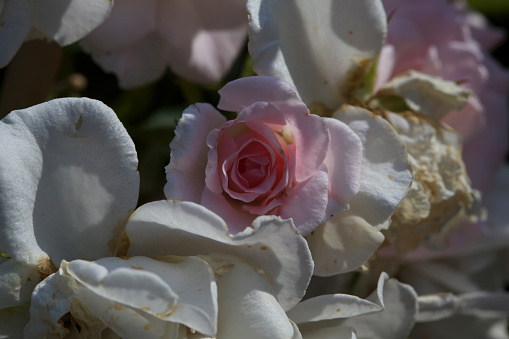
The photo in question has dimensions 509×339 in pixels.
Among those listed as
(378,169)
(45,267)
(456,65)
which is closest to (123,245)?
(45,267)

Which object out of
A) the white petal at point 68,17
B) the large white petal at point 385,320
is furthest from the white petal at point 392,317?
the white petal at point 68,17

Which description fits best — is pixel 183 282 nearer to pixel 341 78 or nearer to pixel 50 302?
pixel 50 302

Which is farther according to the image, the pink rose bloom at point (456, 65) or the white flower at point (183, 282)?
the pink rose bloom at point (456, 65)

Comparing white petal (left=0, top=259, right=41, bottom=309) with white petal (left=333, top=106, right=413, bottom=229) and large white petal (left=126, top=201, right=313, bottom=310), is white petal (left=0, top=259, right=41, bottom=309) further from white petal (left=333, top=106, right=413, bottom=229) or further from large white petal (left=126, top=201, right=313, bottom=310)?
white petal (left=333, top=106, right=413, bottom=229)

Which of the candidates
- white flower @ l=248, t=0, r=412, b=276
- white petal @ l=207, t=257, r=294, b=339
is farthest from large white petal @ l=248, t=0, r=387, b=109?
white petal @ l=207, t=257, r=294, b=339

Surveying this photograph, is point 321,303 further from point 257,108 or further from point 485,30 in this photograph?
point 485,30

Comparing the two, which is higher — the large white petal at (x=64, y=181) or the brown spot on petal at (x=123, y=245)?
the large white petal at (x=64, y=181)

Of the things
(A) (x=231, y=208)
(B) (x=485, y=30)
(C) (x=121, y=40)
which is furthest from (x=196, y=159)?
(B) (x=485, y=30)

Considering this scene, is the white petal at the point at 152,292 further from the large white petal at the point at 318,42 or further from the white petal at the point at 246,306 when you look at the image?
the large white petal at the point at 318,42
